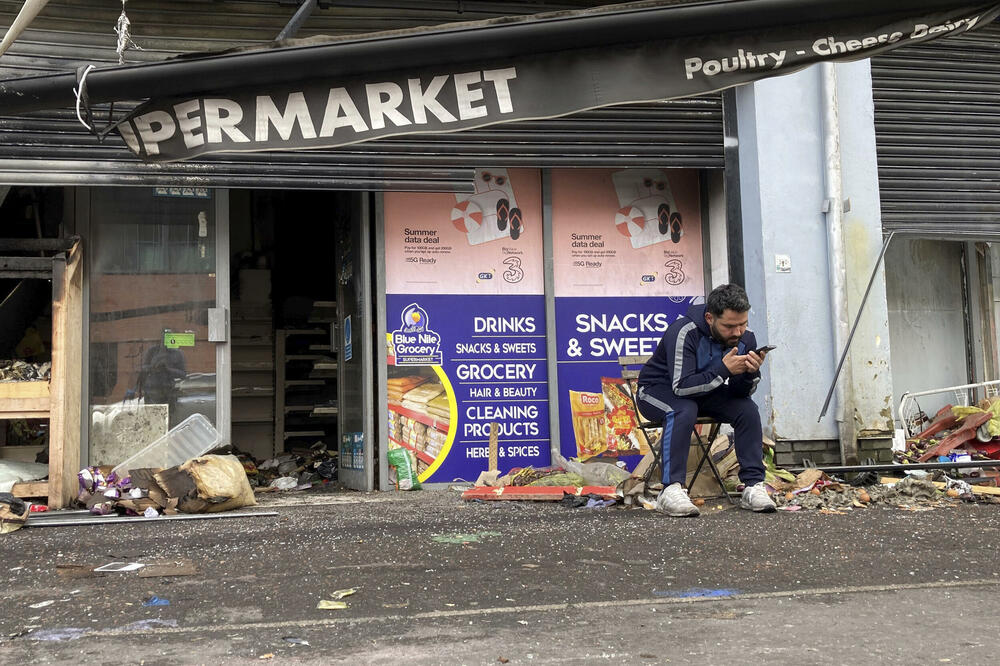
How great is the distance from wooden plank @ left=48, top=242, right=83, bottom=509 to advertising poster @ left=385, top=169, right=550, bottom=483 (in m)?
2.31

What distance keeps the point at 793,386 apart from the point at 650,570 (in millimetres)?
3580

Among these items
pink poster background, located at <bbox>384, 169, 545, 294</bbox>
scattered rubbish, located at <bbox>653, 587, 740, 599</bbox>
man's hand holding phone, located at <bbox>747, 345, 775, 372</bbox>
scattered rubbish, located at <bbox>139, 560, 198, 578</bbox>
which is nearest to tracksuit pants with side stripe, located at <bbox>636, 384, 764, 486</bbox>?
man's hand holding phone, located at <bbox>747, 345, 775, 372</bbox>

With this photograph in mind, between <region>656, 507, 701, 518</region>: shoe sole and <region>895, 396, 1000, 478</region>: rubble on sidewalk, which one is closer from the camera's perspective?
<region>656, 507, 701, 518</region>: shoe sole

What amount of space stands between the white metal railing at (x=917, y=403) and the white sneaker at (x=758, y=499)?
385 cm

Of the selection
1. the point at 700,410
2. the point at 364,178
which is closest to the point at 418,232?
the point at 364,178

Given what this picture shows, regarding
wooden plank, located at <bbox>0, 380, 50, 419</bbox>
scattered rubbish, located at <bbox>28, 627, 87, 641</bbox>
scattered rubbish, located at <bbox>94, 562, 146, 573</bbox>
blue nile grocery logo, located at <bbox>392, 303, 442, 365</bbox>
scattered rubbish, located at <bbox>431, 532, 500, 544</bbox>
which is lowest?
scattered rubbish, located at <bbox>431, 532, 500, 544</bbox>

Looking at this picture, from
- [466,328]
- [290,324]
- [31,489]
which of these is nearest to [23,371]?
[31,489]

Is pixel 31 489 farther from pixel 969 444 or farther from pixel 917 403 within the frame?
pixel 917 403

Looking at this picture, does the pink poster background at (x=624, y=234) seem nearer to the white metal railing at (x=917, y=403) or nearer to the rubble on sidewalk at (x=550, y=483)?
the rubble on sidewalk at (x=550, y=483)

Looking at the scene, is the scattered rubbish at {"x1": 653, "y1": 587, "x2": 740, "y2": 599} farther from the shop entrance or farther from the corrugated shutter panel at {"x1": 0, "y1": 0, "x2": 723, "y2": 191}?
the shop entrance

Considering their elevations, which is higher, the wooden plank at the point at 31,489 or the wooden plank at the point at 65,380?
the wooden plank at the point at 65,380

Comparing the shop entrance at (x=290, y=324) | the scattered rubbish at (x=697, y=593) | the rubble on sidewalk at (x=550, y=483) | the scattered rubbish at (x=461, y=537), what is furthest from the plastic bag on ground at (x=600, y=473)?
the scattered rubbish at (x=697, y=593)

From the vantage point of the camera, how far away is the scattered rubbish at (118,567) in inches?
161

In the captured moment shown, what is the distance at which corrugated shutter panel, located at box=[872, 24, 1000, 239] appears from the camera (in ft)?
25.2
